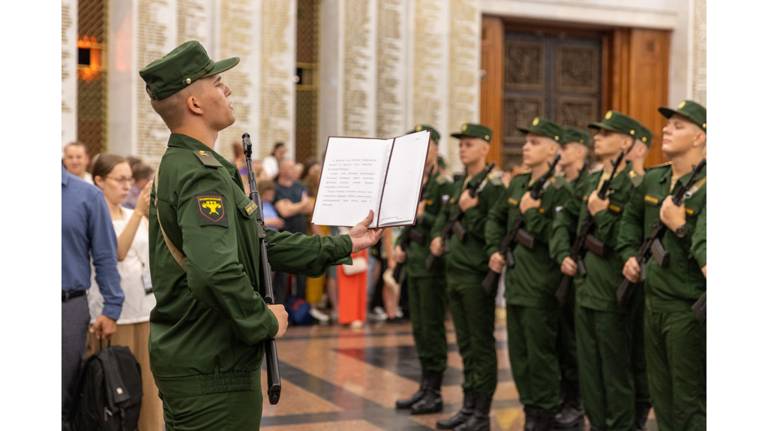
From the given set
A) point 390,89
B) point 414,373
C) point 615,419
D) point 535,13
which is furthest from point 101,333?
point 535,13

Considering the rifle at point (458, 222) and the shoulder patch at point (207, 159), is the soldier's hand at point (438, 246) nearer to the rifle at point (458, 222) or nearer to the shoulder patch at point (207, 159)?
the rifle at point (458, 222)

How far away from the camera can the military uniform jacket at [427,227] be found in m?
8.11

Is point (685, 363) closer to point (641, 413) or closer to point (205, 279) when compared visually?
point (641, 413)

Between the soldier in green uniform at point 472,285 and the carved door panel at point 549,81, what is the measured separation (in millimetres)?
10294

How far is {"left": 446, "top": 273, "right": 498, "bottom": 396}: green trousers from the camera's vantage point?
7.18 m

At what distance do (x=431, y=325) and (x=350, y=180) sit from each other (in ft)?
13.6

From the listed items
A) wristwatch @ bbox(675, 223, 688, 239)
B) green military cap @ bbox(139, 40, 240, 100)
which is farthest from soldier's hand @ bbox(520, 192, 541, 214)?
green military cap @ bbox(139, 40, 240, 100)

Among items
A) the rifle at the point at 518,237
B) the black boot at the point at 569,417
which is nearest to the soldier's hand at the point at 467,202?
the rifle at the point at 518,237

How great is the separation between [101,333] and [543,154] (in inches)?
122

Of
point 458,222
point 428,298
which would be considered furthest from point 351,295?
point 458,222

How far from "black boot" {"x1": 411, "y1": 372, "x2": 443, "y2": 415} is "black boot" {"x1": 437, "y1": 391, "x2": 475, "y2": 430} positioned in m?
0.37

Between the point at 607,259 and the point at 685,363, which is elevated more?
the point at 607,259

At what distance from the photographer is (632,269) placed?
5777 millimetres

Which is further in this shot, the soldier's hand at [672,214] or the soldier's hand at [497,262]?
the soldier's hand at [497,262]
